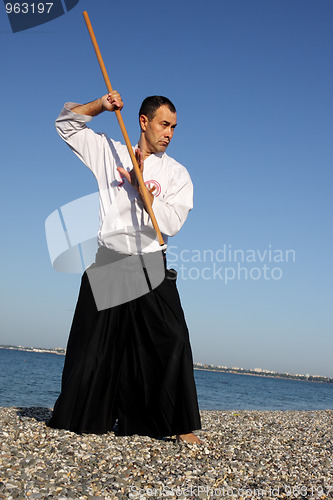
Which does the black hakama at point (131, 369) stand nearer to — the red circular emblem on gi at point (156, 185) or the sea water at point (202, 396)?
the red circular emblem on gi at point (156, 185)

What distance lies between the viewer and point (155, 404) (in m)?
3.61

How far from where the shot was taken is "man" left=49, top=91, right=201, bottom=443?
354cm

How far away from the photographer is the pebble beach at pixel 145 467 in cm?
253

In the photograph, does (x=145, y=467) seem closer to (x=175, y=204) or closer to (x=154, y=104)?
(x=175, y=204)

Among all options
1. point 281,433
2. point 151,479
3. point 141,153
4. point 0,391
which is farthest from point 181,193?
point 0,391

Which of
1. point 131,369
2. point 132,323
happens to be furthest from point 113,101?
point 131,369

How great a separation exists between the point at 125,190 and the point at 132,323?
1.12 m

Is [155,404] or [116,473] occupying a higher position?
[155,404]

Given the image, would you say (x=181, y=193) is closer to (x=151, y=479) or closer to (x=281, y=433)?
(x=151, y=479)

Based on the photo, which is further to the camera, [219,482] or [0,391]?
[0,391]

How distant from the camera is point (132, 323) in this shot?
377cm

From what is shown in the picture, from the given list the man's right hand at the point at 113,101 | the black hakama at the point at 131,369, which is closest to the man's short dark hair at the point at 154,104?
the man's right hand at the point at 113,101

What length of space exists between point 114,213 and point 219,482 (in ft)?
6.88

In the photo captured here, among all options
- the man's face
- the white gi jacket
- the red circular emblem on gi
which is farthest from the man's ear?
the red circular emblem on gi
